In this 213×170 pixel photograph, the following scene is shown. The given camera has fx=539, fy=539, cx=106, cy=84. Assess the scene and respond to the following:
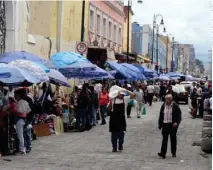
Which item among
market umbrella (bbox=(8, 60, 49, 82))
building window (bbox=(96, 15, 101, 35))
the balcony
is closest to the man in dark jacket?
market umbrella (bbox=(8, 60, 49, 82))

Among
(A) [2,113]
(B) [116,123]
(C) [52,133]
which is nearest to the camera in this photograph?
(A) [2,113]

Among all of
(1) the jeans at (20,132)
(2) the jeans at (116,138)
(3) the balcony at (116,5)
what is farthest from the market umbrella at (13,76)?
(3) the balcony at (116,5)

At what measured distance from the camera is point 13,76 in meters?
12.9

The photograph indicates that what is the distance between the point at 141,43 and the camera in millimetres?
82500

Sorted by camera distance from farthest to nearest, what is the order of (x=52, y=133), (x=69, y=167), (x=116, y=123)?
(x=52, y=133) < (x=116, y=123) < (x=69, y=167)

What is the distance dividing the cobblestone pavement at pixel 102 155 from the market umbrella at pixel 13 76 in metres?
1.84

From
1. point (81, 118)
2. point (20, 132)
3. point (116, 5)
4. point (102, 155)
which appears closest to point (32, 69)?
point (20, 132)

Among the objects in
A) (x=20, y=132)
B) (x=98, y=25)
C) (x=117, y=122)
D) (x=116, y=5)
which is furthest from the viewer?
(x=116, y=5)

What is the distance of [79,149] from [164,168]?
3596 mm

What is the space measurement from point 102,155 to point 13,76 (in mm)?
3050

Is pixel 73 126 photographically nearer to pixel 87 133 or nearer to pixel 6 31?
pixel 87 133

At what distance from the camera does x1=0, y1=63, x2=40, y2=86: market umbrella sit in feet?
41.7

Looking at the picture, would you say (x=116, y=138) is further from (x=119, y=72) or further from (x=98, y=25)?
(x=98, y=25)

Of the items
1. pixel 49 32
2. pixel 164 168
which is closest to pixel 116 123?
pixel 164 168
